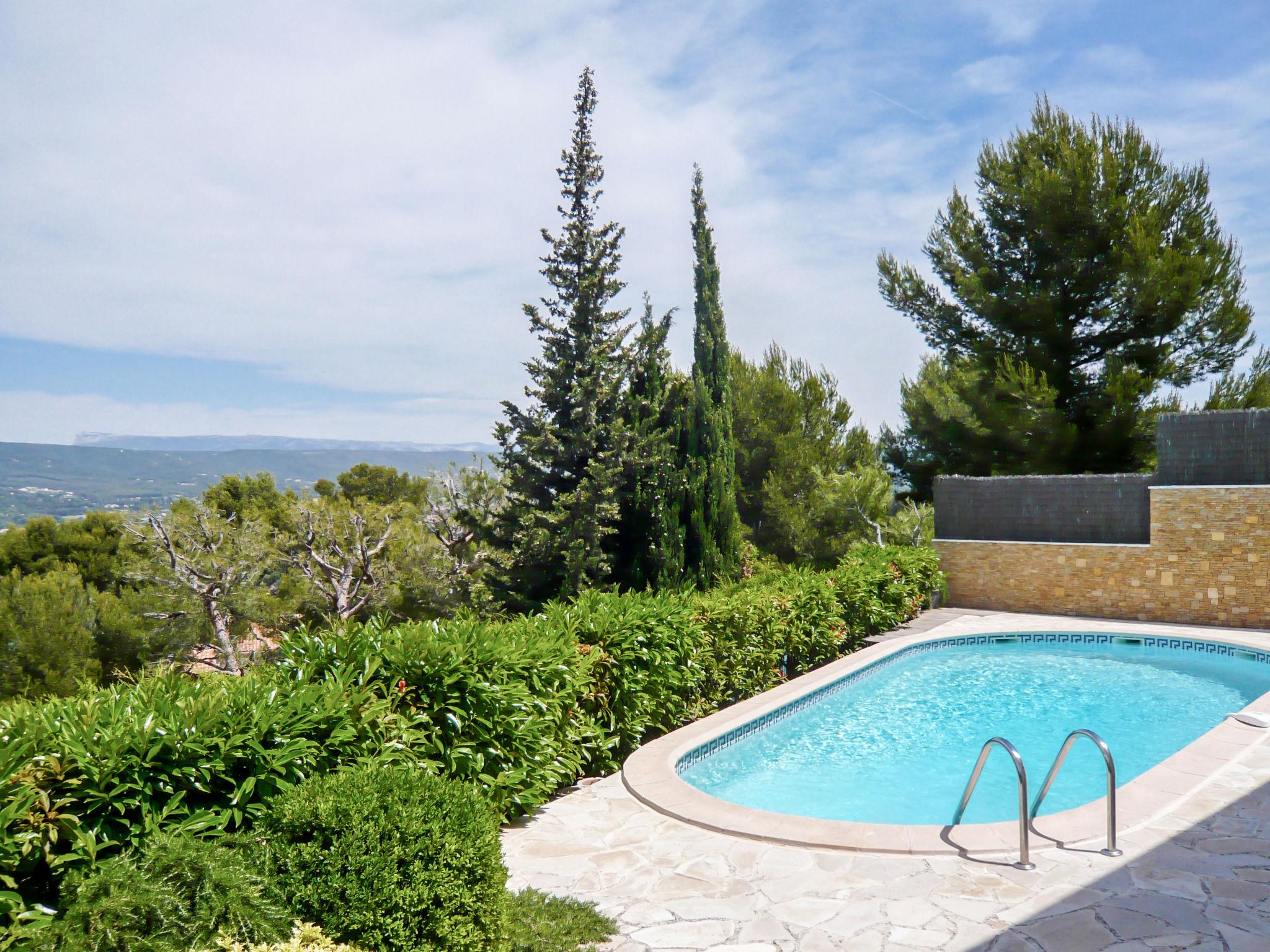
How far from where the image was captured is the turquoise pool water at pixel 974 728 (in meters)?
7.10

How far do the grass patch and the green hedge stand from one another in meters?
0.89

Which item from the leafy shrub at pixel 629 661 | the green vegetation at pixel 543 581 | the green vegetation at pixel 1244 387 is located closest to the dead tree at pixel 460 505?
the green vegetation at pixel 543 581

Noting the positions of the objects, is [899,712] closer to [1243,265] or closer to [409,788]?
[409,788]

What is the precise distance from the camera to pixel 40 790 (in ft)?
10.4

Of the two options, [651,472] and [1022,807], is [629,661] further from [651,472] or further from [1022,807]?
[651,472]

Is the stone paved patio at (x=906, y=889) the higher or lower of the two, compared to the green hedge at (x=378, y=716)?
lower

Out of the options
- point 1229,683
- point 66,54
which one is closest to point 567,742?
point 1229,683

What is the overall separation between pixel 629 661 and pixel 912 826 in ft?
8.37

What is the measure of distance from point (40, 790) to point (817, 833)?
13.4ft

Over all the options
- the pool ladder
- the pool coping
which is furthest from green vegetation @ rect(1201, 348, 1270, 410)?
the pool ladder

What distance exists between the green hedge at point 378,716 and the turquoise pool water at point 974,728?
0.87 meters

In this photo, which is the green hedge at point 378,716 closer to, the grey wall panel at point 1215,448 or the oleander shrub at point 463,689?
the oleander shrub at point 463,689

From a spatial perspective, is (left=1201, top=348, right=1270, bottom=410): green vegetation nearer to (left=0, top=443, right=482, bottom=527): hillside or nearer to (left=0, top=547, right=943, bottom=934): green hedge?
(left=0, top=547, right=943, bottom=934): green hedge

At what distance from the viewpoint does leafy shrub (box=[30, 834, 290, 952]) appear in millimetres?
2629
